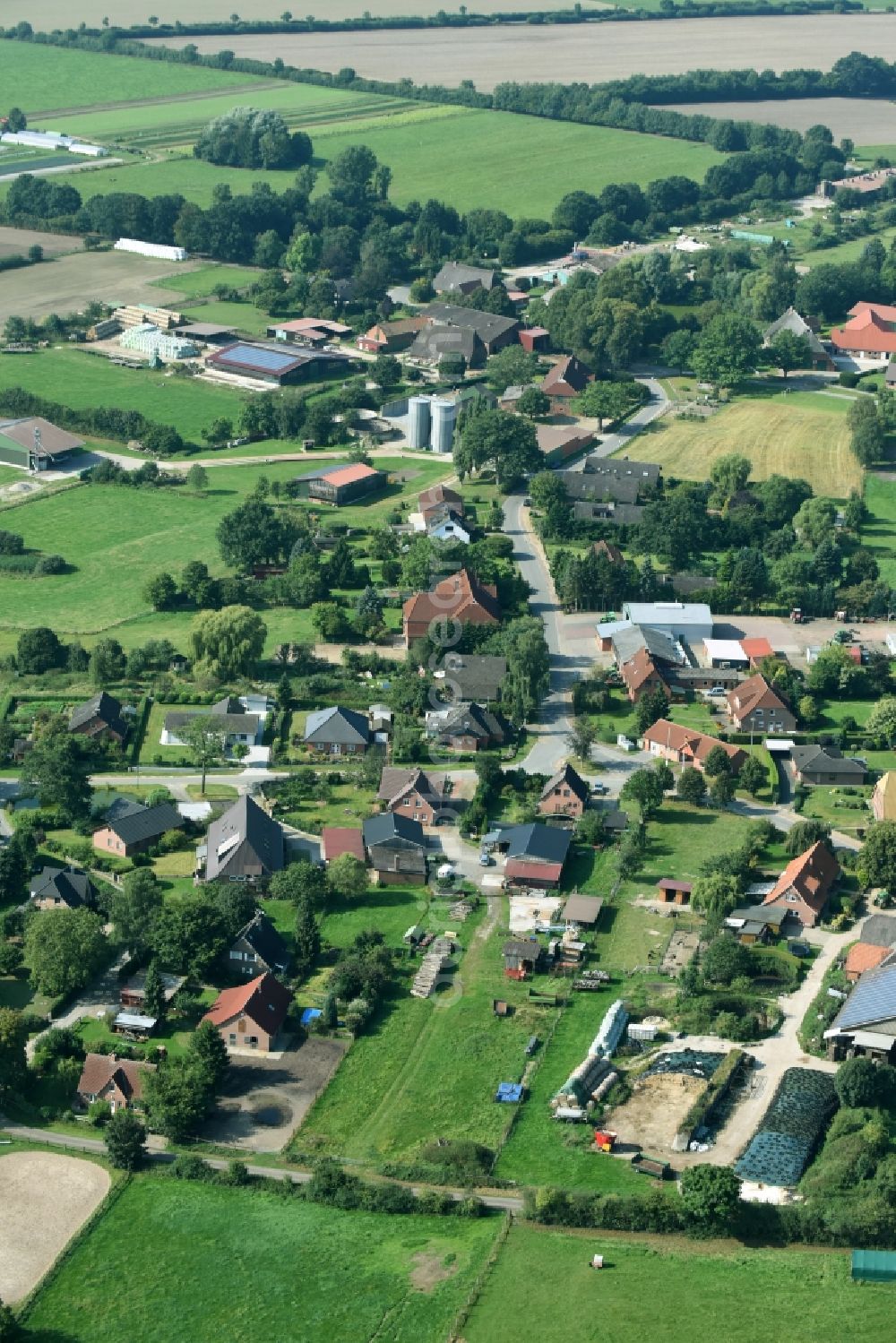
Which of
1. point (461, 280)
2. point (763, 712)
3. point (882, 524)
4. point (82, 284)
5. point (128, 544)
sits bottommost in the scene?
point (763, 712)

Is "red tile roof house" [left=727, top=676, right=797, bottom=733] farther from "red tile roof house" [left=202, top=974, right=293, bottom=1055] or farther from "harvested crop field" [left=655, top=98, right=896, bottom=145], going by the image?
"harvested crop field" [left=655, top=98, right=896, bottom=145]

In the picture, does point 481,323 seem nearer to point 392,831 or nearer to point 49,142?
point 49,142

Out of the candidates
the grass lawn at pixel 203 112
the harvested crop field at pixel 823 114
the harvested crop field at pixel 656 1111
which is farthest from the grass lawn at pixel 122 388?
the harvested crop field at pixel 823 114

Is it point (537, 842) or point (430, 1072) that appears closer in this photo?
point (430, 1072)

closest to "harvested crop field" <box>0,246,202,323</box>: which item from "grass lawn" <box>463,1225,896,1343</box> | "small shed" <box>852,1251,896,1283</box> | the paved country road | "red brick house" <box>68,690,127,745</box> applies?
"red brick house" <box>68,690,127,745</box>

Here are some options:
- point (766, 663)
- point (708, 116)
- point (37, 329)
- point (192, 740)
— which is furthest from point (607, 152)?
point (192, 740)

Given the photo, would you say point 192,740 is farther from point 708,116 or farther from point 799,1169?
point 708,116

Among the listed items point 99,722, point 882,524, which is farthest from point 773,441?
point 99,722

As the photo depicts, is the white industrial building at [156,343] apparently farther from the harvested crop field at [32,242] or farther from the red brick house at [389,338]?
the harvested crop field at [32,242]
